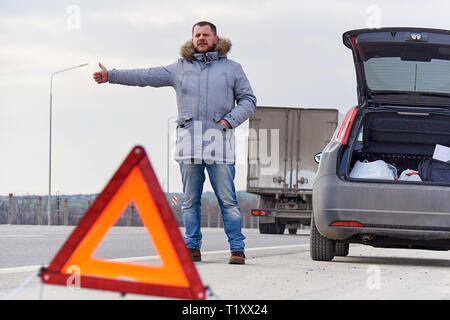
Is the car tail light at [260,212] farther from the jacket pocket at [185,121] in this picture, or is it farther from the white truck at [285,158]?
the jacket pocket at [185,121]

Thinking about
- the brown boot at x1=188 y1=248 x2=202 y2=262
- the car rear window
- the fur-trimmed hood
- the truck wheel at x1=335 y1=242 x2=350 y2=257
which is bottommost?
the truck wheel at x1=335 y1=242 x2=350 y2=257

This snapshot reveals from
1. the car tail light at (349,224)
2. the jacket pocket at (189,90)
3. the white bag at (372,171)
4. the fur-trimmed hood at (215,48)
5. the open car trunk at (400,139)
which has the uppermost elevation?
the fur-trimmed hood at (215,48)

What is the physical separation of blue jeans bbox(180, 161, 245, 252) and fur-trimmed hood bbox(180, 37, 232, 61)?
3.01 feet

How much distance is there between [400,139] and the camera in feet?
30.6

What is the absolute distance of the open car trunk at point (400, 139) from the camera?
9.05 m

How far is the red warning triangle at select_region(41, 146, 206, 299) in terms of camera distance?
13.8ft

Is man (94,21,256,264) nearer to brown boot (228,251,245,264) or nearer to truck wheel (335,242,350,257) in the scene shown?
brown boot (228,251,245,264)

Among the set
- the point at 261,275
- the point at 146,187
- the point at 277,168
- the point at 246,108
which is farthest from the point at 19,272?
the point at 277,168

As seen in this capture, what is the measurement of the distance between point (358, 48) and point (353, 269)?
2.11m

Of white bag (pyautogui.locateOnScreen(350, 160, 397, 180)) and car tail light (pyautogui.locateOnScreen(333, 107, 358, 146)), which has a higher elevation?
car tail light (pyautogui.locateOnScreen(333, 107, 358, 146))

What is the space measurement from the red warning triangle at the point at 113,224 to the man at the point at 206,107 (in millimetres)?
3401

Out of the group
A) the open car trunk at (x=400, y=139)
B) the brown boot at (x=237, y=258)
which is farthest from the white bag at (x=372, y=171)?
the brown boot at (x=237, y=258)

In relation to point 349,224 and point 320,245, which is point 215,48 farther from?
point 320,245

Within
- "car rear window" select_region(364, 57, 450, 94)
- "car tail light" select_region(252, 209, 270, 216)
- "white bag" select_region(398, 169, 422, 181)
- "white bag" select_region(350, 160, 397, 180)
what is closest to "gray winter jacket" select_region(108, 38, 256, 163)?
"white bag" select_region(350, 160, 397, 180)
